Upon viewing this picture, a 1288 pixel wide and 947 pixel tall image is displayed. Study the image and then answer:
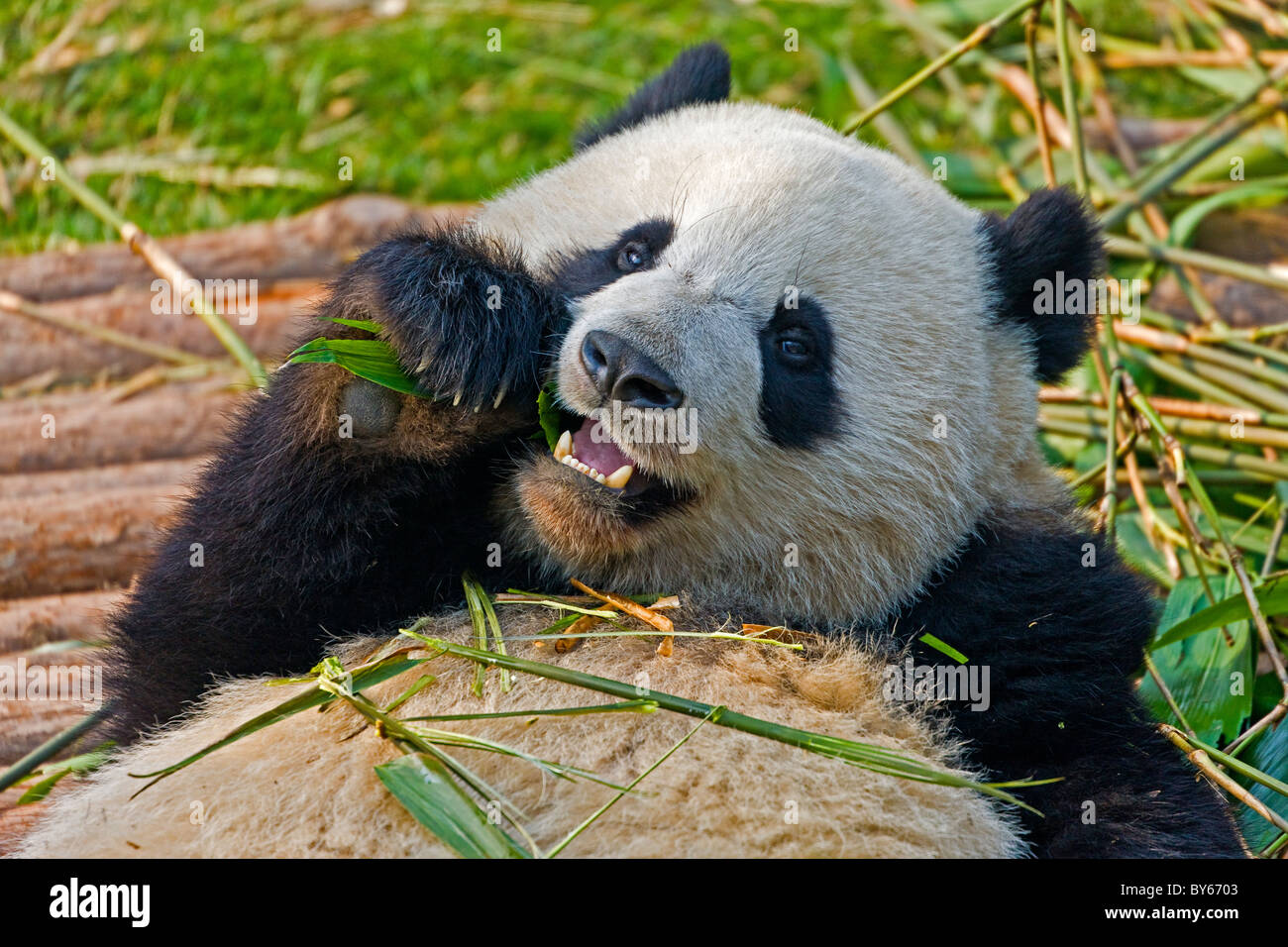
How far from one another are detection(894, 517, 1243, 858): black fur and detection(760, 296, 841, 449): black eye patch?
51 centimetres

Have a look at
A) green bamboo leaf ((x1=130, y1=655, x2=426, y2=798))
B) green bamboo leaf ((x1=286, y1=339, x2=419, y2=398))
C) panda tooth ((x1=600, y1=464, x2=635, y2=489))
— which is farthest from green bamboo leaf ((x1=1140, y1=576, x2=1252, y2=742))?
green bamboo leaf ((x1=286, y1=339, x2=419, y2=398))

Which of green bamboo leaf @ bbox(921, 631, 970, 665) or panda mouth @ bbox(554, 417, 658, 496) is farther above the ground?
panda mouth @ bbox(554, 417, 658, 496)

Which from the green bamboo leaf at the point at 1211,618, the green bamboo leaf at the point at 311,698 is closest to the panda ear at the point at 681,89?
the green bamboo leaf at the point at 311,698

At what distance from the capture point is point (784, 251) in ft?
10.4

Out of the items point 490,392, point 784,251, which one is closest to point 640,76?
point 784,251

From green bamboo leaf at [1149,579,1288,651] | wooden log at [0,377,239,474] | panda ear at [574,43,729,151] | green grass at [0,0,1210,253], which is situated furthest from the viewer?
green grass at [0,0,1210,253]

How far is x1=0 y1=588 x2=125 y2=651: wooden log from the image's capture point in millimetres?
4211

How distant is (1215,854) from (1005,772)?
1.56 ft

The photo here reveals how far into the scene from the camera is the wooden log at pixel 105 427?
4.93 metres

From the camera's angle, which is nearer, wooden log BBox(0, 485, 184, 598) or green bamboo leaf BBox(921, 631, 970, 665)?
green bamboo leaf BBox(921, 631, 970, 665)

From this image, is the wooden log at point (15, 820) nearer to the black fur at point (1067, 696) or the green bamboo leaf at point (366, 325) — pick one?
the green bamboo leaf at point (366, 325)

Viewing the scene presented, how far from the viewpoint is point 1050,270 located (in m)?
3.51

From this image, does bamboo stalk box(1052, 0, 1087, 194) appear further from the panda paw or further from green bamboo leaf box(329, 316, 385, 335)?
green bamboo leaf box(329, 316, 385, 335)
